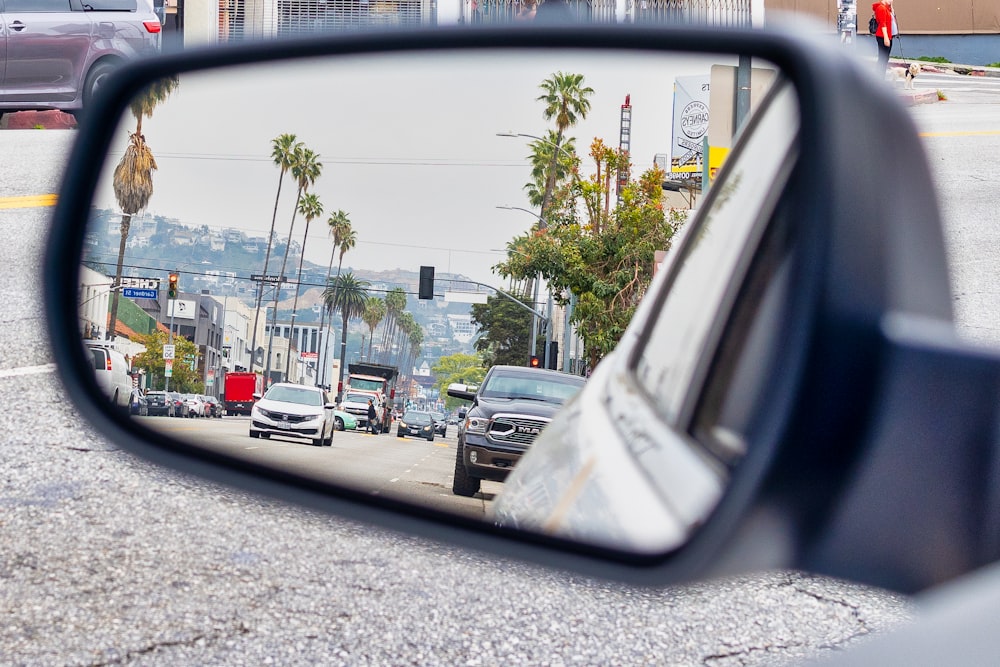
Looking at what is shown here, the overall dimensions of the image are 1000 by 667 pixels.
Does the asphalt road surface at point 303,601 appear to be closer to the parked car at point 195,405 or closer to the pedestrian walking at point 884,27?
the parked car at point 195,405

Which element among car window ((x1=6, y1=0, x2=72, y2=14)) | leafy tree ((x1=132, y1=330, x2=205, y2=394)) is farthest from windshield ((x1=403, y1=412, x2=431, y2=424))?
car window ((x1=6, y1=0, x2=72, y2=14))

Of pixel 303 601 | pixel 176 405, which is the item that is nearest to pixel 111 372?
pixel 176 405

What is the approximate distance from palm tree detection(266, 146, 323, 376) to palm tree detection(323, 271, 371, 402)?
0.07 m

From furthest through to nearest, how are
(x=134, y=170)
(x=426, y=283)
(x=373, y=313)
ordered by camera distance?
(x=134, y=170) → (x=373, y=313) → (x=426, y=283)

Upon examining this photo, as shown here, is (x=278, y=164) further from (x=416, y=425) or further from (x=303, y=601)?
(x=303, y=601)

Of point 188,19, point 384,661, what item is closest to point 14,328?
point 384,661

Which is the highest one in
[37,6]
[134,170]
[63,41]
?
[37,6]

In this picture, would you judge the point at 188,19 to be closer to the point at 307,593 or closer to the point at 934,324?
the point at 307,593

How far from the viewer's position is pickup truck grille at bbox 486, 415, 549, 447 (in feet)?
4.69

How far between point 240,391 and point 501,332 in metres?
0.56

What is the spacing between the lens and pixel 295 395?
4.69 feet

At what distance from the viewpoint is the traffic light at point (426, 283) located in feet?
3.98

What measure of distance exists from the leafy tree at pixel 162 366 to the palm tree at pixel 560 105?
2.18 ft

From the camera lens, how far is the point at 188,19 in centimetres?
3375
